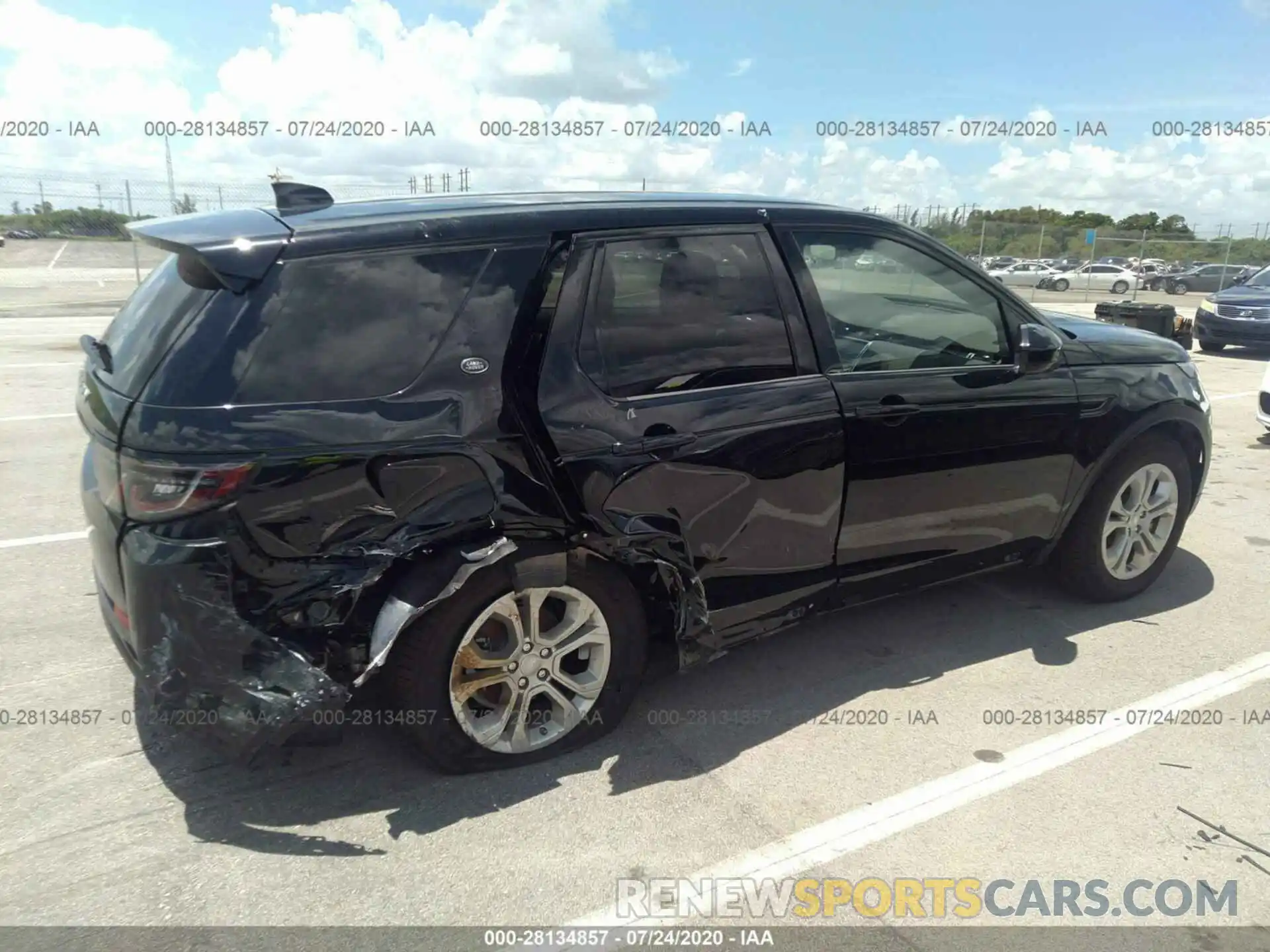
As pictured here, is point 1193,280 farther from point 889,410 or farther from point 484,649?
point 484,649

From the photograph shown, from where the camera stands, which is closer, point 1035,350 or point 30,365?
point 1035,350

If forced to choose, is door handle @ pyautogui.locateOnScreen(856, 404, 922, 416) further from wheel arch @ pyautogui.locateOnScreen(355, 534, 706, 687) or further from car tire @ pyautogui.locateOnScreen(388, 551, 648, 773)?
car tire @ pyautogui.locateOnScreen(388, 551, 648, 773)

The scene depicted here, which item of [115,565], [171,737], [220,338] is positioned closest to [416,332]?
[220,338]

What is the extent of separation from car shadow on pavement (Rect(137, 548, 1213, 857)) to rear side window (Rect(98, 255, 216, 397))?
124 cm

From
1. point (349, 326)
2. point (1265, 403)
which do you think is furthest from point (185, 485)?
point (1265, 403)

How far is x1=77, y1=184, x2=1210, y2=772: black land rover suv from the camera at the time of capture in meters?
2.60

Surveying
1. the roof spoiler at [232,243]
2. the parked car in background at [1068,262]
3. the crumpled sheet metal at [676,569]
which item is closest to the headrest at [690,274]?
the crumpled sheet metal at [676,569]

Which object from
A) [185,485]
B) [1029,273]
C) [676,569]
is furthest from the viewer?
[1029,273]

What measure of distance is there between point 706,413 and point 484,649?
1.10m

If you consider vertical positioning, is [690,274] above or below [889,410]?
above

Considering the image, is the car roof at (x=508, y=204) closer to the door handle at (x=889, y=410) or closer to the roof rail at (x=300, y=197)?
the roof rail at (x=300, y=197)

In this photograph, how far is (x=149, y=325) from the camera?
2.84 meters

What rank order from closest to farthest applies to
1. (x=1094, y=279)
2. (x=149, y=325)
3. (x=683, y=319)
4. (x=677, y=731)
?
(x=149, y=325) → (x=683, y=319) → (x=677, y=731) → (x=1094, y=279)

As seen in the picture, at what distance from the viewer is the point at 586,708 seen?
10.5 ft
